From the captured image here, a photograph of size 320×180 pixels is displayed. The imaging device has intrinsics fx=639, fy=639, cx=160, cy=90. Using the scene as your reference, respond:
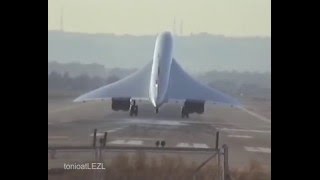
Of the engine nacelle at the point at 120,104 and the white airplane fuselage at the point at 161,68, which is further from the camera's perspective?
the engine nacelle at the point at 120,104

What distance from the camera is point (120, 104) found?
671cm

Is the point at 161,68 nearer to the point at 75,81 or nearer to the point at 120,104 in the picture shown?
the point at 120,104

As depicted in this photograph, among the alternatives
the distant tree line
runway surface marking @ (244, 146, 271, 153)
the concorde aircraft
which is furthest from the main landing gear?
runway surface marking @ (244, 146, 271, 153)

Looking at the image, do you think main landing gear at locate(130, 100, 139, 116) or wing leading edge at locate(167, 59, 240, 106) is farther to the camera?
main landing gear at locate(130, 100, 139, 116)

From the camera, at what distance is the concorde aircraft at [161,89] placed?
6.54m

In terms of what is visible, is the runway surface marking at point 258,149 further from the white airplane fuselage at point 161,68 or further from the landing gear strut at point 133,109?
the landing gear strut at point 133,109

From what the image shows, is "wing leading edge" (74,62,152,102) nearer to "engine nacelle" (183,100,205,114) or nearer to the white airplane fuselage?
the white airplane fuselage

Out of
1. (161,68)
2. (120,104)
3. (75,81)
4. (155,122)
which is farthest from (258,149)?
(75,81)

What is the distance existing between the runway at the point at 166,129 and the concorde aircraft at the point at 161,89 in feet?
0.31

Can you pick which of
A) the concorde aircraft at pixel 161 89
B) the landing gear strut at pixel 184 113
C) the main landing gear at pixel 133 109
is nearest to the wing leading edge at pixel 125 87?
the concorde aircraft at pixel 161 89

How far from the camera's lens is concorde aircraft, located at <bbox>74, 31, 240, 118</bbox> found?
6.54 m

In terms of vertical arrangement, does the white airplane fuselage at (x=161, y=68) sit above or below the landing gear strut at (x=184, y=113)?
above

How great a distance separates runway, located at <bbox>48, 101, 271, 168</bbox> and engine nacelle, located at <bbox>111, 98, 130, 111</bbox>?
0.22 feet

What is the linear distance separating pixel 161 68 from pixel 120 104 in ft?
1.88
